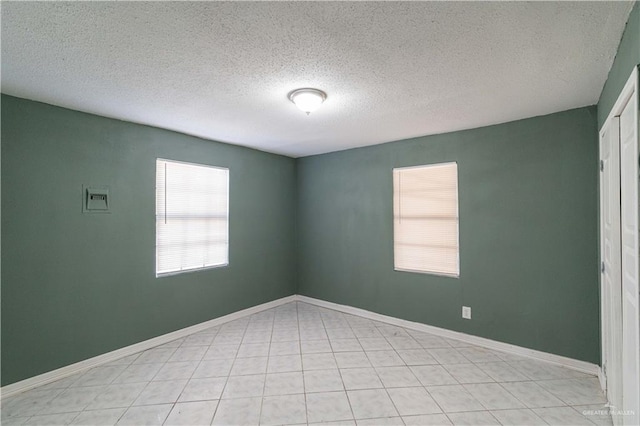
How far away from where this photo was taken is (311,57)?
6.24 ft

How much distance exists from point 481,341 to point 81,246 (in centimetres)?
424

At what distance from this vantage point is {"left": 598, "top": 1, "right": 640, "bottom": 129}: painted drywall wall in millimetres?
1414

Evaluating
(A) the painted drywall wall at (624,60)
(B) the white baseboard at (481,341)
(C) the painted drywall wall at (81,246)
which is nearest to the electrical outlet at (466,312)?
(B) the white baseboard at (481,341)

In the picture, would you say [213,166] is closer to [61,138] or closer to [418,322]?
[61,138]

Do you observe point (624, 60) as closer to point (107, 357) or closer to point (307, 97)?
point (307, 97)

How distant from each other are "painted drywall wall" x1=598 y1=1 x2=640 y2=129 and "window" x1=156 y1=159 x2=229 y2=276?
3.93m

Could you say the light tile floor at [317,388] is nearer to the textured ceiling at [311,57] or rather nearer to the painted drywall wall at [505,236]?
the painted drywall wall at [505,236]

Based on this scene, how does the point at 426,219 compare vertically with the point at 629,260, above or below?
above

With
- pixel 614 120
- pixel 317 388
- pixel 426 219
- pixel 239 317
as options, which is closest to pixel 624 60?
pixel 614 120

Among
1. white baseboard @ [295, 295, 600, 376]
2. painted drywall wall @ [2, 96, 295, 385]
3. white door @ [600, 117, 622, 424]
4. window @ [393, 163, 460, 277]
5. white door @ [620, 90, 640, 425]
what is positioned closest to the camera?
white door @ [620, 90, 640, 425]

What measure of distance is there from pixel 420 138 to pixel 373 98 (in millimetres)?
1538

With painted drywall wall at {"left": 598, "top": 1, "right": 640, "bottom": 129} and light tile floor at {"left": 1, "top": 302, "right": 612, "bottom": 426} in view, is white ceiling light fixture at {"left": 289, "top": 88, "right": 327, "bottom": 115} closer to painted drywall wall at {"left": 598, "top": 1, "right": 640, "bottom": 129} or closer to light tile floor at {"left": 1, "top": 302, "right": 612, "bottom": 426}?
painted drywall wall at {"left": 598, "top": 1, "right": 640, "bottom": 129}

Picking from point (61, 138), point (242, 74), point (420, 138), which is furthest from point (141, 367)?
point (420, 138)

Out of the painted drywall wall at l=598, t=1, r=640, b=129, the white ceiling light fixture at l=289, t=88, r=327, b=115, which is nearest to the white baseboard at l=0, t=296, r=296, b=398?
the white ceiling light fixture at l=289, t=88, r=327, b=115
